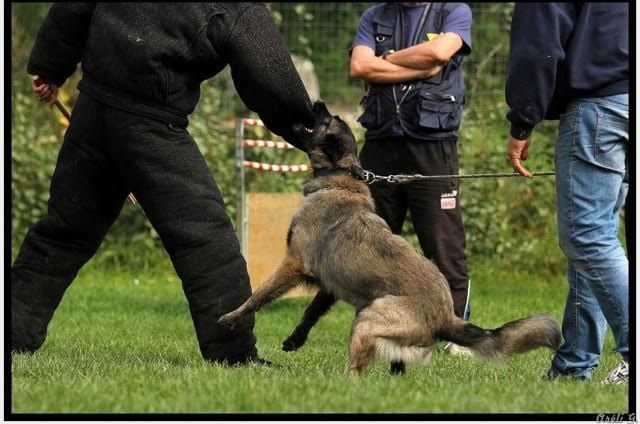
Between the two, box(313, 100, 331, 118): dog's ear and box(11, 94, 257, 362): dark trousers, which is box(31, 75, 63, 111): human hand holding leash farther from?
box(313, 100, 331, 118): dog's ear

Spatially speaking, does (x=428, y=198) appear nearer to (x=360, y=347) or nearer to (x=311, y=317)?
(x=311, y=317)

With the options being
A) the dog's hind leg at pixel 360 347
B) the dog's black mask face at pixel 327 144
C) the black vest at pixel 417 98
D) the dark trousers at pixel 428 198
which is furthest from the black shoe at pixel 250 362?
the black vest at pixel 417 98

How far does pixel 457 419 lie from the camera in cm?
381

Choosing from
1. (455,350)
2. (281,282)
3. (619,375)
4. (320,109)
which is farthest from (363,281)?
(455,350)

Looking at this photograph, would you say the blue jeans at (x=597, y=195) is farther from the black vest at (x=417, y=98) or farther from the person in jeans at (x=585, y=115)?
the black vest at (x=417, y=98)

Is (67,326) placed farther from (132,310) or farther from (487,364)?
(487,364)

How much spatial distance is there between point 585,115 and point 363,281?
1.14 m

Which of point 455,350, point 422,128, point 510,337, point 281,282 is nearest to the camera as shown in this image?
point 510,337

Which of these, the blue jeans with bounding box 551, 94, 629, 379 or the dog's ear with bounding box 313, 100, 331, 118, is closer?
the blue jeans with bounding box 551, 94, 629, 379

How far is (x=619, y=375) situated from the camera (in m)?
4.64

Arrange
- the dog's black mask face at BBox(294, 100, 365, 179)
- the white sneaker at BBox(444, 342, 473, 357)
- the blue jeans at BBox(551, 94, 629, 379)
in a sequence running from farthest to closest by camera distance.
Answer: the white sneaker at BBox(444, 342, 473, 357) < the dog's black mask face at BBox(294, 100, 365, 179) < the blue jeans at BBox(551, 94, 629, 379)

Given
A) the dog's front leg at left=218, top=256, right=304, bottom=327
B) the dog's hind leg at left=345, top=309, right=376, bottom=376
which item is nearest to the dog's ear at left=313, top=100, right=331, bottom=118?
the dog's front leg at left=218, top=256, right=304, bottom=327

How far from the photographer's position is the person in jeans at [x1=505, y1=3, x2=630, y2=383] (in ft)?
14.3

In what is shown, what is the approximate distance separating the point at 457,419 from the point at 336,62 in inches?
340
